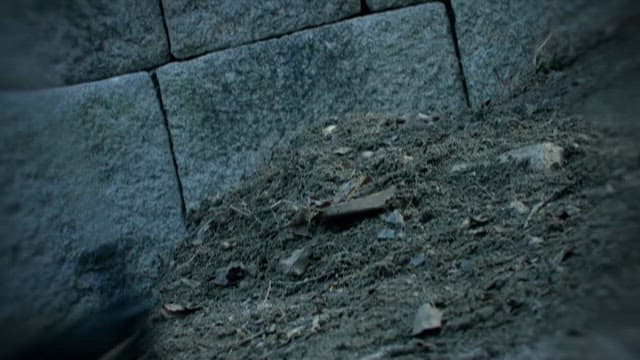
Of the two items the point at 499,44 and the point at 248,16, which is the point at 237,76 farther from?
the point at 499,44

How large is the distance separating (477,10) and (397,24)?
11.5 inches

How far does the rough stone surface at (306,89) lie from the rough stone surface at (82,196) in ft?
0.39

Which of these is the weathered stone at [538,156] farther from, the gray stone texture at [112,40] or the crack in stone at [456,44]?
the gray stone texture at [112,40]

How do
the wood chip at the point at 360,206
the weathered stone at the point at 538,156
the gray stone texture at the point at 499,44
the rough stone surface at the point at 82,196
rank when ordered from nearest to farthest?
the rough stone surface at the point at 82,196
the weathered stone at the point at 538,156
the wood chip at the point at 360,206
the gray stone texture at the point at 499,44

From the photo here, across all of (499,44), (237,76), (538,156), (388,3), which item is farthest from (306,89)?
(538,156)

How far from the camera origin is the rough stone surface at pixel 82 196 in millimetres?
1222

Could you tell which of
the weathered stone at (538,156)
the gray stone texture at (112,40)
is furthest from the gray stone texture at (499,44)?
the gray stone texture at (112,40)

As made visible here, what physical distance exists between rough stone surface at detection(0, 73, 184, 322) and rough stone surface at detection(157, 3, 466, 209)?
12cm

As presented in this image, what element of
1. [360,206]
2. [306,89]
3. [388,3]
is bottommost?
[360,206]

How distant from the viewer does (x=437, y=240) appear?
6.49ft

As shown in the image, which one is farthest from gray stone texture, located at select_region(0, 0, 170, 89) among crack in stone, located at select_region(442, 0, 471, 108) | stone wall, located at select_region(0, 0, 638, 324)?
crack in stone, located at select_region(442, 0, 471, 108)

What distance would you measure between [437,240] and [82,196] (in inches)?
36.2

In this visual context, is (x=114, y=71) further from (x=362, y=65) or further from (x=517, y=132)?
(x=517, y=132)

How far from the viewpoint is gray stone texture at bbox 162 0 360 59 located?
9.91 ft
